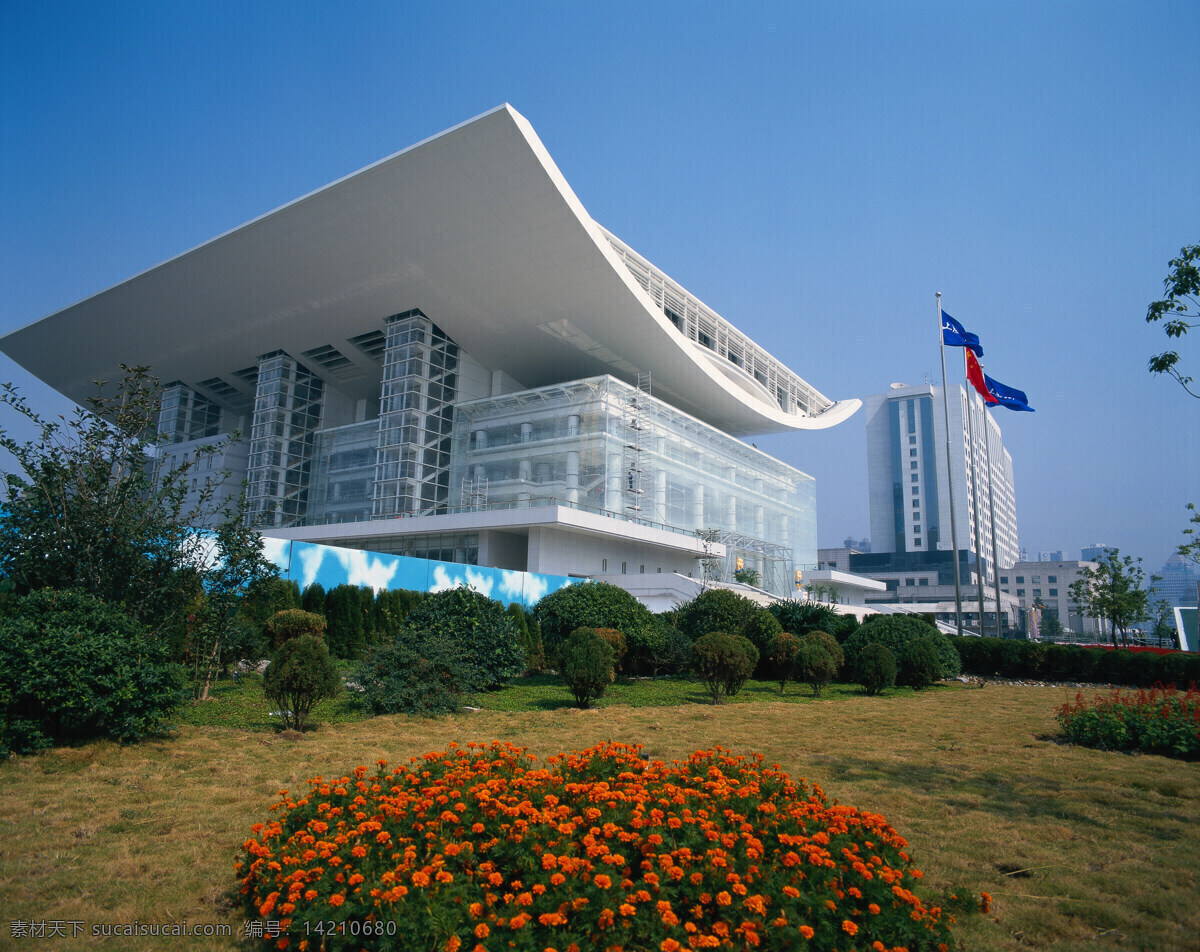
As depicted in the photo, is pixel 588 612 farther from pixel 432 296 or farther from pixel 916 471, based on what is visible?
pixel 916 471

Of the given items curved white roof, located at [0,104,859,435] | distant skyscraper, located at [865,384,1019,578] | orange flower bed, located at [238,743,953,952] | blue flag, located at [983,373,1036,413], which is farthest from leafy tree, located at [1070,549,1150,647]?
distant skyscraper, located at [865,384,1019,578]

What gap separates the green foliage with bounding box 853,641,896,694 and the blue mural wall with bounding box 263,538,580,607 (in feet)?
20.7

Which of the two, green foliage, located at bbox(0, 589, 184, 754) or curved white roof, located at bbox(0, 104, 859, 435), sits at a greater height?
curved white roof, located at bbox(0, 104, 859, 435)

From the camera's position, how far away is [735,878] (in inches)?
108

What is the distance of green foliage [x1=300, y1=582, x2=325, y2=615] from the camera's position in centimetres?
1556

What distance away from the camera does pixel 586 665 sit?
31.2ft

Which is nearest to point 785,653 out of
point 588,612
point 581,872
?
point 588,612

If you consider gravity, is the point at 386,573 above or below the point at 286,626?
above

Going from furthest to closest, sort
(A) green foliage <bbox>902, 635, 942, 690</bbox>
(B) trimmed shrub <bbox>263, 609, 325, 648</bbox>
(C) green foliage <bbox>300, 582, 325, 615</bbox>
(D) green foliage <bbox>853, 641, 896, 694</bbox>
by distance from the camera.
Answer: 1. (C) green foliage <bbox>300, 582, 325, 615</bbox>
2. (A) green foliage <bbox>902, 635, 942, 690</bbox>
3. (D) green foliage <bbox>853, 641, 896, 694</bbox>
4. (B) trimmed shrub <bbox>263, 609, 325, 648</bbox>

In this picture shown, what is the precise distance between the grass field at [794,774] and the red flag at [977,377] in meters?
14.1

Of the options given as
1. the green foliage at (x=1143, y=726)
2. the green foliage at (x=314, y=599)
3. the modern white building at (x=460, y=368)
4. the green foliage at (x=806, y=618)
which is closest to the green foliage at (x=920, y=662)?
the green foliage at (x=806, y=618)

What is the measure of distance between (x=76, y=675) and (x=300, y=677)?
1.91m

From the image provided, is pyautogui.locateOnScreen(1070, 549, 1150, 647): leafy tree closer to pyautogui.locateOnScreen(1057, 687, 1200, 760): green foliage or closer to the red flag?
the red flag

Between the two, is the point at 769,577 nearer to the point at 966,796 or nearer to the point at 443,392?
the point at 443,392
